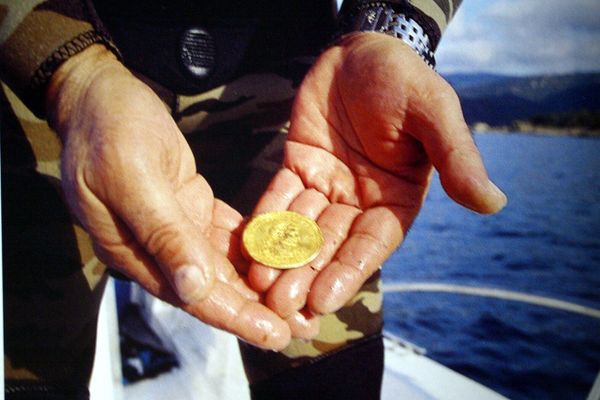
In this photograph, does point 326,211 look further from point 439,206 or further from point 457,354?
point 439,206

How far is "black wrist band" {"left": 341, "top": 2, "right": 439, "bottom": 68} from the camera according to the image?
24.9 inches

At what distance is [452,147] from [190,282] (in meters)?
0.32

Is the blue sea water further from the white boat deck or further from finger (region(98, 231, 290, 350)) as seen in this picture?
finger (region(98, 231, 290, 350))

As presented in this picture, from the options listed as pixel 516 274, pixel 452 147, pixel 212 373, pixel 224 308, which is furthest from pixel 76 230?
pixel 516 274

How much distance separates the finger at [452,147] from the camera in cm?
42

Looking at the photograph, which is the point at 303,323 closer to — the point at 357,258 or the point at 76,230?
the point at 357,258

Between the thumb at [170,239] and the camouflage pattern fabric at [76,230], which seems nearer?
the thumb at [170,239]

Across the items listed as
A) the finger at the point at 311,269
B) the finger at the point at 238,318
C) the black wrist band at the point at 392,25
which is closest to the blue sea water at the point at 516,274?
the black wrist band at the point at 392,25

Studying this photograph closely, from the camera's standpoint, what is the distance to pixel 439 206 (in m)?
7.40

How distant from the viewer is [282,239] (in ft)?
1.77

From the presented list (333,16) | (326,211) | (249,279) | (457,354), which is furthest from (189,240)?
(457,354)

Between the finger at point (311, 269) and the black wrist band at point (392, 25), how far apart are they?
288 mm

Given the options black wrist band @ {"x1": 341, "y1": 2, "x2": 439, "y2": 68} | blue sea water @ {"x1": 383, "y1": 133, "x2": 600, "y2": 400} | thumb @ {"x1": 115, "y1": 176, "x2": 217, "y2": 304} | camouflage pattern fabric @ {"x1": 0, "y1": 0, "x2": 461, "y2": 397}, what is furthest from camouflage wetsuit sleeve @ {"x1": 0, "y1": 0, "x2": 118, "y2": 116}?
blue sea water @ {"x1": 383, "y1": 133, "x2": 600, "y2": 400}

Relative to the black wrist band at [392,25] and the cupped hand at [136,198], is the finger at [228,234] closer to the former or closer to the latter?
the cupped hand at [136,198]
